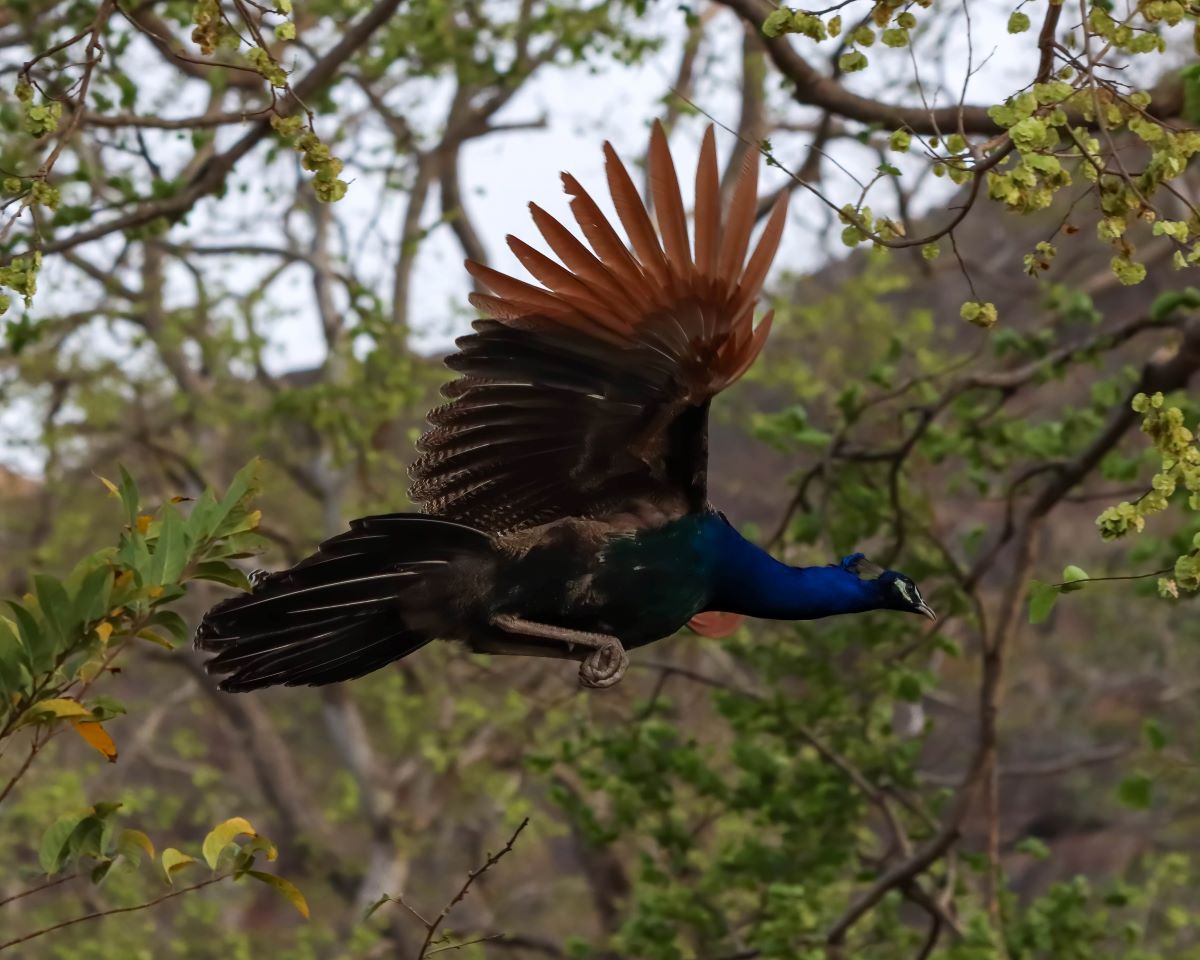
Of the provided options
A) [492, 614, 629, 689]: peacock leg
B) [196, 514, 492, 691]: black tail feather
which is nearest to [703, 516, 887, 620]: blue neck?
[492, 614, 629, 689]: peacock leg

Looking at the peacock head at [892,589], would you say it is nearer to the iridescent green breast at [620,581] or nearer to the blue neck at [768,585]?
the blue neck at [768,585]

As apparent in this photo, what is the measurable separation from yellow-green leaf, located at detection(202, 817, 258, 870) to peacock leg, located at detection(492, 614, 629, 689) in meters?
1.09

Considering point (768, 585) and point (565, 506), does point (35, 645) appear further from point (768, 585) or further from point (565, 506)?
point (768, 585)

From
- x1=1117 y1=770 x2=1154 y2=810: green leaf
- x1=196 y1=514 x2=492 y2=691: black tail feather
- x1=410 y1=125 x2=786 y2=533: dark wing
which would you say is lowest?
x1=1117 y1=770 x2=1154 y2=810: green leaf

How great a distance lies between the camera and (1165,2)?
2.76 m

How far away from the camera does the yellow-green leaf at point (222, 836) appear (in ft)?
9.63

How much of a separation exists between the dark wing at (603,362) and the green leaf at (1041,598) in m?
0.87

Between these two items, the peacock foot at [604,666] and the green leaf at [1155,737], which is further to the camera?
the green leaf at [1155,737]

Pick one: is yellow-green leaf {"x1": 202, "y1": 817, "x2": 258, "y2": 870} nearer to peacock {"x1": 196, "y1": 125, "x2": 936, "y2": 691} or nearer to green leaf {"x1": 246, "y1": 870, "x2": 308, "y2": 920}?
green leaf {"x1": 246, "y1": 870, "x2": 308, "y2": 920}

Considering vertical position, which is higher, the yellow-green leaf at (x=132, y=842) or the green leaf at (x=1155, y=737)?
the green leaf at (x=1155, y=737)

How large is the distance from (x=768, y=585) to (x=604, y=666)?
1.70ft

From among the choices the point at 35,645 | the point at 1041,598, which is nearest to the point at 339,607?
the point at 35,645

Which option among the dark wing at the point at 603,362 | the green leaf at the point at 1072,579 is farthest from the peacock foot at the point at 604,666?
the green leaf at the point at 1072,579

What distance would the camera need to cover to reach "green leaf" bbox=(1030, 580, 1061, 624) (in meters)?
3.14
